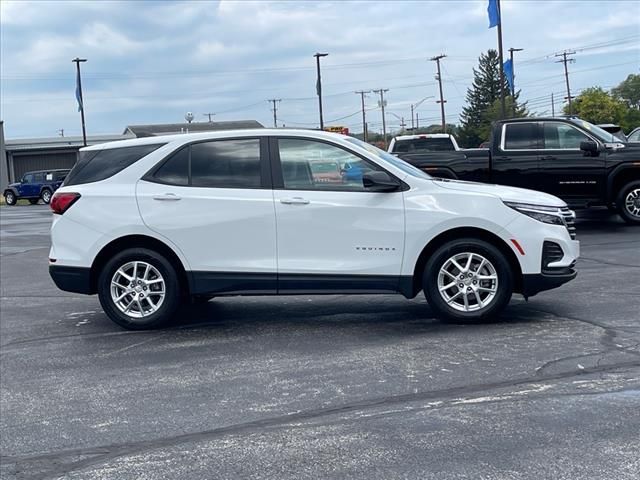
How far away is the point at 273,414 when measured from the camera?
521 centimetres

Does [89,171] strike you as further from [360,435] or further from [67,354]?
[360,435]

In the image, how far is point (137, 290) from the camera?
7.75m

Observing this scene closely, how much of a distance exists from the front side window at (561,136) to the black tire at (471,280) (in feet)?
26.4

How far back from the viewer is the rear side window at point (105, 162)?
785 cm

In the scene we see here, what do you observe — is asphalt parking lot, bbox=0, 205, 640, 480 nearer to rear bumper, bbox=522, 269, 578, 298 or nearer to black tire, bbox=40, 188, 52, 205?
rear bumper, bbox=522, 269, 578, 298

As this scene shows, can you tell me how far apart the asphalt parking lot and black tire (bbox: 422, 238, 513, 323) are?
0.17 metres

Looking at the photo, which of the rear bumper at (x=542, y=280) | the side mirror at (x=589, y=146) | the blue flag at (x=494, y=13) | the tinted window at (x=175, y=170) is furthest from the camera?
the blue flag at (x=494, y=13)

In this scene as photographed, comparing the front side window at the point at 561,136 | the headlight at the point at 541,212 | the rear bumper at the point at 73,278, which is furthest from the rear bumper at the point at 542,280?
the front side window at the point at 561,136

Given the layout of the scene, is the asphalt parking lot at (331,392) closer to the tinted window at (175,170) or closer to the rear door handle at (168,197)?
the rear door handle at (168,197)

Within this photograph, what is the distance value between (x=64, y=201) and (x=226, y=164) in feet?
5.27

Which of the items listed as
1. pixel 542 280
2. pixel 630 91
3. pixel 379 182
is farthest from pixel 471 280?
pixel 630 91

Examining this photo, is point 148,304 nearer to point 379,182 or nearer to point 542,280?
point 379,182

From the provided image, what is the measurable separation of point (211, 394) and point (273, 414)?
69cm

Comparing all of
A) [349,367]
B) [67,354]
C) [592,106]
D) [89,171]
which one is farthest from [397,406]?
[592,106]
